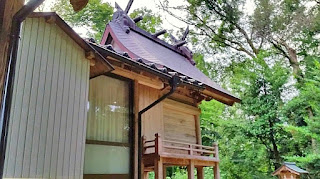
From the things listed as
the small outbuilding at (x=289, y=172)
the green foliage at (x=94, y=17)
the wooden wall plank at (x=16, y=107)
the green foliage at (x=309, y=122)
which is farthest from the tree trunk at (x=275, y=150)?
the green foliage at (x=94, y=17)

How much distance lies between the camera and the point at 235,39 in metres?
15.2

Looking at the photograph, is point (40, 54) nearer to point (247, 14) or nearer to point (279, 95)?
point (279, 95)

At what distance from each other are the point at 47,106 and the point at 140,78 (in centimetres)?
225

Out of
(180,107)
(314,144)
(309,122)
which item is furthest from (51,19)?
(314,144)

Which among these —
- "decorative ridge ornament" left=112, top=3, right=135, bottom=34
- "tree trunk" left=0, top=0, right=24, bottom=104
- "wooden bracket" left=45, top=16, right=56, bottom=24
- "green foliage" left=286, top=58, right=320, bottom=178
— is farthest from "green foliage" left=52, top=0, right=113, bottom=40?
"tree trunk" left=0, top=0, right=24, bottom=104

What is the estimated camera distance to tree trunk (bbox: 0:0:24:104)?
→ 1138mm

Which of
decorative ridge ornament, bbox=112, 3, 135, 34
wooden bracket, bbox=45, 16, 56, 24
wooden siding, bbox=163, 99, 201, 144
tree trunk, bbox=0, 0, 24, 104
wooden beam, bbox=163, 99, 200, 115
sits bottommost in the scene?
tree trunk, bbox=0, 0, 24, 104

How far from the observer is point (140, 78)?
528cm

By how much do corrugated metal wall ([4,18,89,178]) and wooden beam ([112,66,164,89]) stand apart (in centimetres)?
113

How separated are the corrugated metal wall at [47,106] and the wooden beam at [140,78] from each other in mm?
1130

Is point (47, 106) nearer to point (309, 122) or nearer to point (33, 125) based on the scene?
point (33, 125)

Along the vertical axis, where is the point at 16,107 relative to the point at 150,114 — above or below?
below

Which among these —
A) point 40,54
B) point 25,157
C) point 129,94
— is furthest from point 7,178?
point 129,94

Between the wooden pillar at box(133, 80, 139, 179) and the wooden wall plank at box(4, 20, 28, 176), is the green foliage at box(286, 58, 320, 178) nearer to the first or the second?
the wooden pillar at box(133, 80, 139, 179)
